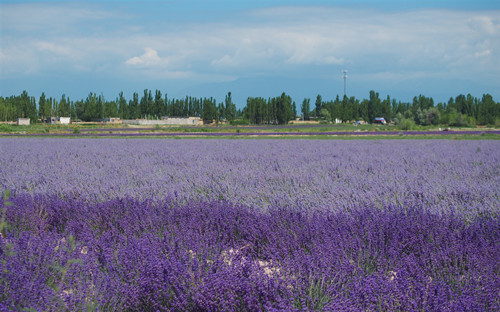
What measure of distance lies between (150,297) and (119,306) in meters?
0.20

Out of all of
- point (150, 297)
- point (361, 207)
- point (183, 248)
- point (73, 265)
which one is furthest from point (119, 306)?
point (361, 207)

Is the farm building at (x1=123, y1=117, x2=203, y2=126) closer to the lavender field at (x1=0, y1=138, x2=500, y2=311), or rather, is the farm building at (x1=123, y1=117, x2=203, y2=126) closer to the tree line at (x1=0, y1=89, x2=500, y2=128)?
the tree line at (x1=0, y1=89, x2=500, y2=128)

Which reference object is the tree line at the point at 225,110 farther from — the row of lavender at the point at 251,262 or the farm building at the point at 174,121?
the row of lavender at the point at 251,262

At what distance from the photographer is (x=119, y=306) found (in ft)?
9.55

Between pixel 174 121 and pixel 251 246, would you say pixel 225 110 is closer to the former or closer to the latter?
pixel 174 121

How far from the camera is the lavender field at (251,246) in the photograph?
9.35 feet

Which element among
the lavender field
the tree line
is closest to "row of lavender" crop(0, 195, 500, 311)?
the lavender field

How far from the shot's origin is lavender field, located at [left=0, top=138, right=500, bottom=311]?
285cm

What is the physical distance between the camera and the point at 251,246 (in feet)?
14.2

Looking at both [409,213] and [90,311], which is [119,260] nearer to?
[90,311]

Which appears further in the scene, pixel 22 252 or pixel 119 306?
pixel 22 252

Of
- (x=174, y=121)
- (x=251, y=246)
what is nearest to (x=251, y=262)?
(x=251, y=246)

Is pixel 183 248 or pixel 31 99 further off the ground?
pixel 31 99

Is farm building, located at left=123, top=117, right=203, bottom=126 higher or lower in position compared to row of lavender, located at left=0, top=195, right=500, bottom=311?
higher
